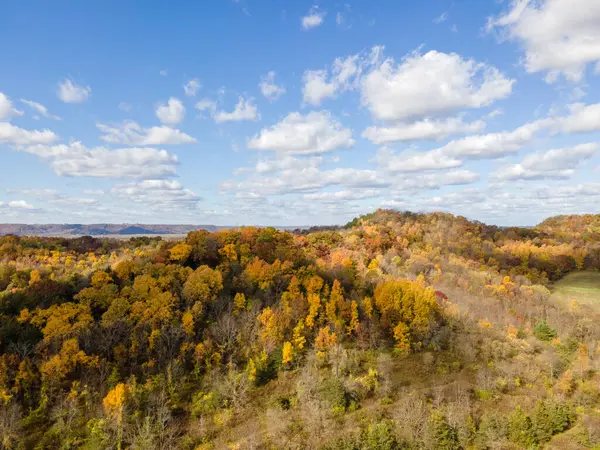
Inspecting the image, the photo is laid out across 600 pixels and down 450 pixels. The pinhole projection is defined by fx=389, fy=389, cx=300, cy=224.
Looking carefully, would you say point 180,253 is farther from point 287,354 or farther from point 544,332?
point 544,332

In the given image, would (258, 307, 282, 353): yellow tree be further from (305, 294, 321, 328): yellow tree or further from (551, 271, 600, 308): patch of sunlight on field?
(551, 271, 600, 308): patch of sunlight on field

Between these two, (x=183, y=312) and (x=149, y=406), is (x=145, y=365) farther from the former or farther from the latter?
(x=183, y=312)

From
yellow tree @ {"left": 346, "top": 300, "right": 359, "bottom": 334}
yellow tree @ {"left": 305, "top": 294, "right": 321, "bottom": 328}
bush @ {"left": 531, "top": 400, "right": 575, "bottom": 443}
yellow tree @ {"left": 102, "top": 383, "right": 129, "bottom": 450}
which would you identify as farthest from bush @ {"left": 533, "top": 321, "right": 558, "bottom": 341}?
yellow tree @ {"left": 102, "top": 383, "right": 129, "bottom": 450}

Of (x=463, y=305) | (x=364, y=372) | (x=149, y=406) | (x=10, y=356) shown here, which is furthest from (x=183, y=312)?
(x=463, y=305)

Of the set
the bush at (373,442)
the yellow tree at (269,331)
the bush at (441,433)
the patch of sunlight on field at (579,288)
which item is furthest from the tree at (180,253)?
the patch of sunlight on field at (579,288)

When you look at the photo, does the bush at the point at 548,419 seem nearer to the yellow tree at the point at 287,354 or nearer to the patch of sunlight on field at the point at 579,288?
the yellow tree at the point at 287,354

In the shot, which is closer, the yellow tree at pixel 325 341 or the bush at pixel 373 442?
the bush at pixel 373 442
